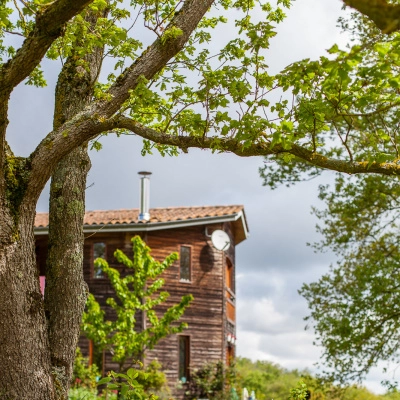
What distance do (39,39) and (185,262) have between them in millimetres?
20706

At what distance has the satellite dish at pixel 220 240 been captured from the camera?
2695cm

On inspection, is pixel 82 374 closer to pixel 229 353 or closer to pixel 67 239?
pixel 229 353

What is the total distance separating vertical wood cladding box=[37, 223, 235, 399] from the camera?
25.9 metres

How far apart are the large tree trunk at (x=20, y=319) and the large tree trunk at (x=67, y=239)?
607 mm

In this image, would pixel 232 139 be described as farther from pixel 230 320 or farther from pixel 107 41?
pixel 230 320

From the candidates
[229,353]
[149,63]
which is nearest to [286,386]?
[229,353]

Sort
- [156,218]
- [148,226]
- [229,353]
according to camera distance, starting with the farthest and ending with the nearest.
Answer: [229,353] → [156,218] → [148,226]

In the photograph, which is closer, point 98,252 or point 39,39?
point 39,39

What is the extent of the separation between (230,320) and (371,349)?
44.8 ft

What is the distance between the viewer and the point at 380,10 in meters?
4.75

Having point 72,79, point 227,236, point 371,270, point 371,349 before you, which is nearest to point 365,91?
point 72,79

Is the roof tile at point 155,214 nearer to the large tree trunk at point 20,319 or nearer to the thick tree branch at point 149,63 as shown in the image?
the thick tree branch at point 149,63

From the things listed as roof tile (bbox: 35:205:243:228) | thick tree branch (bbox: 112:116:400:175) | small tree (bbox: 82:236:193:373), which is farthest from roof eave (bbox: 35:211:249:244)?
thick tree branch (bbox: 112:116:400:175)

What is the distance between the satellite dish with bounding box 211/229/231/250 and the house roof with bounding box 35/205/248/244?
503 millimetres
